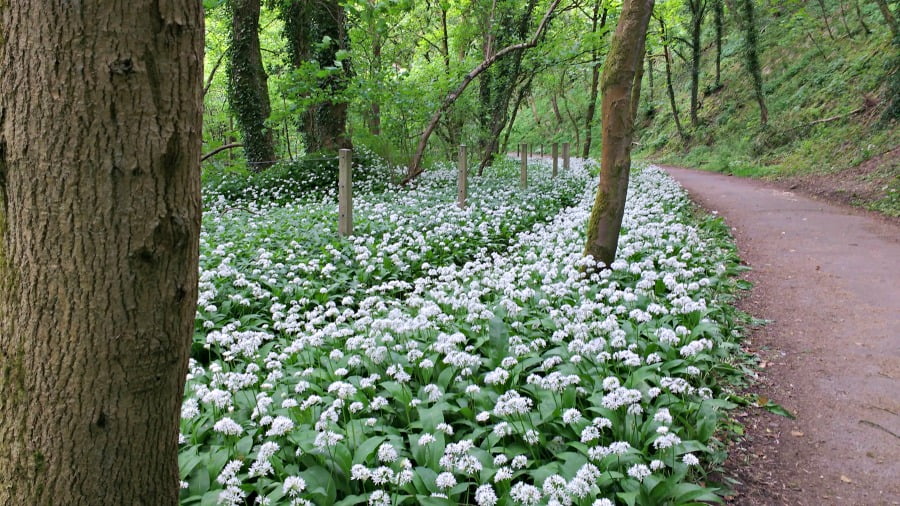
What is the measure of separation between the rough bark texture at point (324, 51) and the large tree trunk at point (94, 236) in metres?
12.1

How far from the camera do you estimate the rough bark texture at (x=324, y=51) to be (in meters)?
14.5

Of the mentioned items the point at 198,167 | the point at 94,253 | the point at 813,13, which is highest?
the point at 813,13

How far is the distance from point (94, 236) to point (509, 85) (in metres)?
16.0

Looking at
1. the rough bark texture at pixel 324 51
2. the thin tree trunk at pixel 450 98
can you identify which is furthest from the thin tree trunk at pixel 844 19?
the rough bark texture at pixel 324 51

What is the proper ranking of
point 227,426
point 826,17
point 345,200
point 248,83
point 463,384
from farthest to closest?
point 826,17, point 248,83, point 345,200, point 463,384, point 227,426

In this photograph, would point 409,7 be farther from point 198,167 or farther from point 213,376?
point 198,167

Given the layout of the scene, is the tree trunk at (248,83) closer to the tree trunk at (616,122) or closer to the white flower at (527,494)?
the tree trunk at (616,122)

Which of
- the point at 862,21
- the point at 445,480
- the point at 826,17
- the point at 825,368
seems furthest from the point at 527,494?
the point at 826,17

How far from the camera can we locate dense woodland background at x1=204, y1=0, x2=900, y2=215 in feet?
45.1

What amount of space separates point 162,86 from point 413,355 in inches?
114

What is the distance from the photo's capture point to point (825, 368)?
14.5 feet

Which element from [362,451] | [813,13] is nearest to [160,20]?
[362,451]

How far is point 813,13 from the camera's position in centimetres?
2550

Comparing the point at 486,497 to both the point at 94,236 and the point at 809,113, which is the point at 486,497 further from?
the point at 809,113
